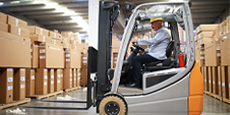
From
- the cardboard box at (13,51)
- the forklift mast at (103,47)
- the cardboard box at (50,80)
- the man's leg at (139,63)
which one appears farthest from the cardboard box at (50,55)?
the man's leg at (139,63)

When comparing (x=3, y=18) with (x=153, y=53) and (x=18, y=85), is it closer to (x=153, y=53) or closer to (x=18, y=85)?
(x=18, y=85)

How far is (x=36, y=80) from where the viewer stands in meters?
7.08

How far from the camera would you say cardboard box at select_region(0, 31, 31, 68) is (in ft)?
16.5

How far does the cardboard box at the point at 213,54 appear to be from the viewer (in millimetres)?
6301

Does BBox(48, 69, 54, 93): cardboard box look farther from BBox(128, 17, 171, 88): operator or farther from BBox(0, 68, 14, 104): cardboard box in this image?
BBox(128, 17, 171, 88): operator

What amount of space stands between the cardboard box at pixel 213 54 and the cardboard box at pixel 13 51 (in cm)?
547

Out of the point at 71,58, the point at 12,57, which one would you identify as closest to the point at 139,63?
the point at 12,57

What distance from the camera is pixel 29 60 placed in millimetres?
6141

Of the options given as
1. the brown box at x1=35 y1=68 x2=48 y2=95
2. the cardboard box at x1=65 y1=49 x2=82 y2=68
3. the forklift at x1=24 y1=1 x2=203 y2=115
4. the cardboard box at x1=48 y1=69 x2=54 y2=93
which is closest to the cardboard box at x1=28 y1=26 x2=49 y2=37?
the brown box at x1=35 y1=68 x2=48 y2=95

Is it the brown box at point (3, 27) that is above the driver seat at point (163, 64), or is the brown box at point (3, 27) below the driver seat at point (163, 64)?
above

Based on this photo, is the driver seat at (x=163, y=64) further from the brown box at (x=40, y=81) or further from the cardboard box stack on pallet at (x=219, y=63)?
the brown box at (x=40, y=81)

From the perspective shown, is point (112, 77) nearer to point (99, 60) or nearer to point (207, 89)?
point (99, 60)

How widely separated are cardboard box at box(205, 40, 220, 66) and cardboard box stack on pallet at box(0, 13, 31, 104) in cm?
547

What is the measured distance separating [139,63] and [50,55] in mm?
4764
